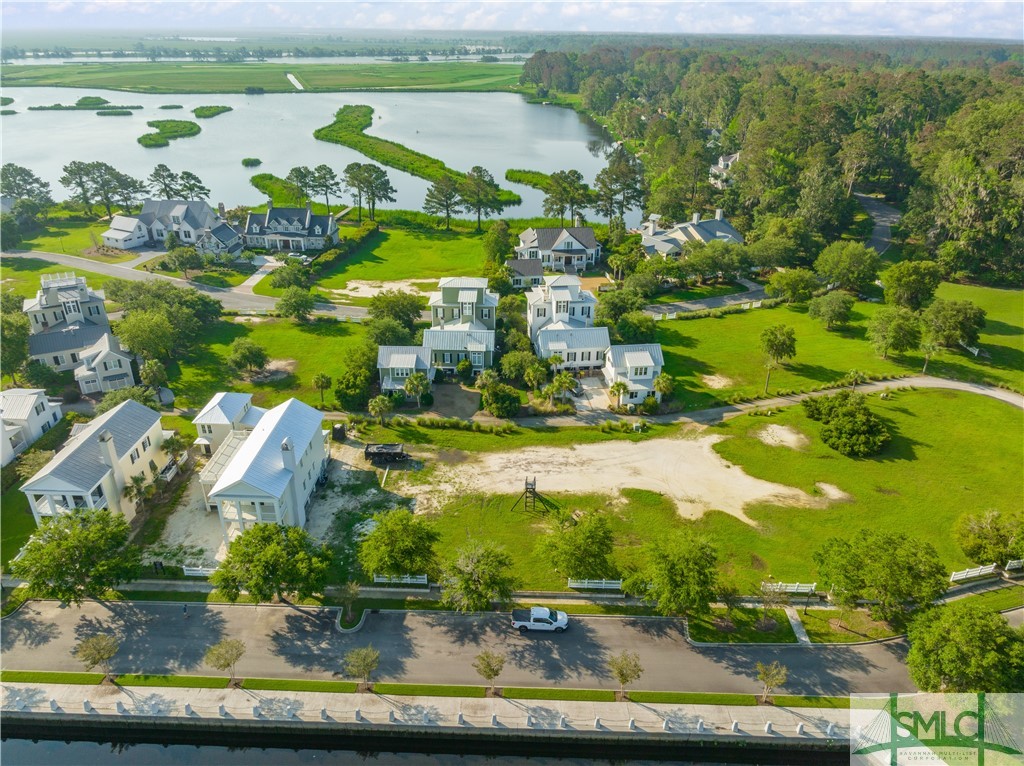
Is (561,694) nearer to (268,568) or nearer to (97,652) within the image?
(268,568)

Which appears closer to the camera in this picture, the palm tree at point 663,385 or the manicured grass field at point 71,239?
the palm tree at point 663,385

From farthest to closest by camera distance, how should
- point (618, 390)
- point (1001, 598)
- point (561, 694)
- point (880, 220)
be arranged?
point (880, 220), point (618, 390), point (1001, 598), point (561, 694)

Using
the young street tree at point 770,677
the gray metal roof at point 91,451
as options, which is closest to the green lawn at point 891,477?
the young street tree at point 770,677

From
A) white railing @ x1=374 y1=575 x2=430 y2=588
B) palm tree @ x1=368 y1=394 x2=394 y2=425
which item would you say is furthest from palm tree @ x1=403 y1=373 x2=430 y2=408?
white railing @ x1=374 y1=575 x2=430 y2=588

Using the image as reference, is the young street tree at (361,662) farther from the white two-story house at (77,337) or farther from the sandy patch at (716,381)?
the sandy patch at (716,381)

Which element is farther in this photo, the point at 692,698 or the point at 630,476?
the point at 630,476

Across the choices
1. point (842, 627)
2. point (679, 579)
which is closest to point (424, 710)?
point (679, 579)
